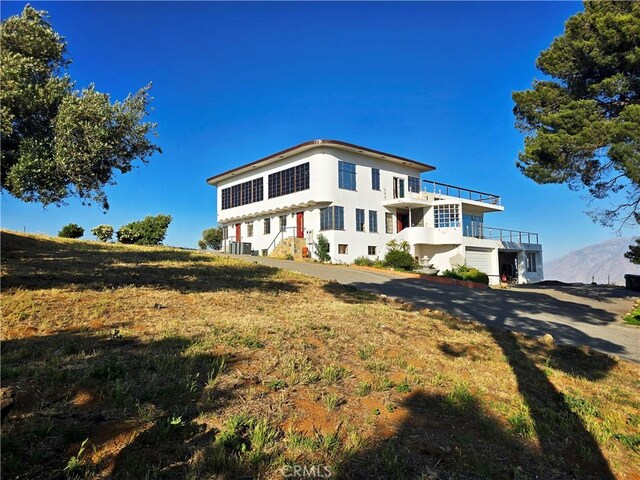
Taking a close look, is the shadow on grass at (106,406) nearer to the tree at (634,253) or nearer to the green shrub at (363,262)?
the green shrub at (363,262)

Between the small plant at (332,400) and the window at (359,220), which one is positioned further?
the window at (359,220)

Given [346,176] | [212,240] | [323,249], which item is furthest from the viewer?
[212,240]

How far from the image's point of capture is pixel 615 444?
389 cm

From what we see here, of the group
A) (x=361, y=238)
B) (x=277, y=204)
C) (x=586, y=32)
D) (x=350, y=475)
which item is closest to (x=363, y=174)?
(x=361, y=238)

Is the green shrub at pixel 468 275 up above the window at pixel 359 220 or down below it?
below

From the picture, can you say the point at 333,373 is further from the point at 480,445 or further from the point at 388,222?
the point at 388,222

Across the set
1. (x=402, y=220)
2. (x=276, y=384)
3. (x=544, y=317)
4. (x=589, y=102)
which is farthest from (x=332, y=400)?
(x=402, y=220)

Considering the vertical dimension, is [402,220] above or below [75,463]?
above

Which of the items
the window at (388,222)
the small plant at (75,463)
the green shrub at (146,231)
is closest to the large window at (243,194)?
the green shrub at (146,231)

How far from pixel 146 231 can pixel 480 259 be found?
26.8m

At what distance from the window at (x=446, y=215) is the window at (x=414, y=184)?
3.09 m

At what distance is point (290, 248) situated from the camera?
27734 millimetres

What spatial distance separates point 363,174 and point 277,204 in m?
7.22

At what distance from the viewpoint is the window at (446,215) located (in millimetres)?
29797
